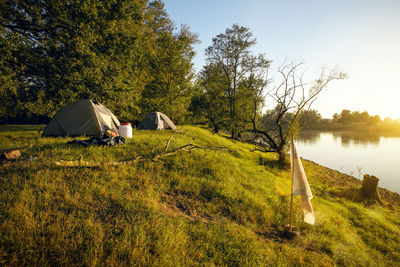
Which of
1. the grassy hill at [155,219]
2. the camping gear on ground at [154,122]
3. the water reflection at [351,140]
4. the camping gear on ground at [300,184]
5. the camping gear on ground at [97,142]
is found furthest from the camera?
the water reflection at [351,140]

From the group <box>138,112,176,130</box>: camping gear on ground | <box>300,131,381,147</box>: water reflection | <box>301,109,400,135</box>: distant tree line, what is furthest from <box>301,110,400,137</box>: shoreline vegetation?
<box>138,112,176,130</box>: camping gear on ground

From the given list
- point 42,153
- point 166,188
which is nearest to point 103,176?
point 166,188

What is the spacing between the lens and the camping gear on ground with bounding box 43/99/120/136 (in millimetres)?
10047

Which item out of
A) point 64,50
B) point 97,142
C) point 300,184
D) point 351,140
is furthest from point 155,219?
point 351,140

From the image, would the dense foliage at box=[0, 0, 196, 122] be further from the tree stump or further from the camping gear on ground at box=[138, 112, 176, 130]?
the tree stump

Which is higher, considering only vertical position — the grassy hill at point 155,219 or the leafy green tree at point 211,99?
the leafy green tree at point 211,99

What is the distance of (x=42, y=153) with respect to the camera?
20.2 ft

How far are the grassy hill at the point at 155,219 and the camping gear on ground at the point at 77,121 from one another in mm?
Result: 2924

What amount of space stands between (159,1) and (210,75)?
47.0 feet

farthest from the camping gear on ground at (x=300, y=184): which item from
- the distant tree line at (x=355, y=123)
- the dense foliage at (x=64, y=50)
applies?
the distant tree line at (x=355, y=123)

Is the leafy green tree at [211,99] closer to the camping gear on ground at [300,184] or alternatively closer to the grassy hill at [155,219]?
the grassy hill at [155,219]

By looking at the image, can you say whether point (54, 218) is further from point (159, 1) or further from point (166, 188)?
point (159, 1)

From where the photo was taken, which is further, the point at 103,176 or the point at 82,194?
the point at 103,176

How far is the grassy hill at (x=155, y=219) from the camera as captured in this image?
274 cm
